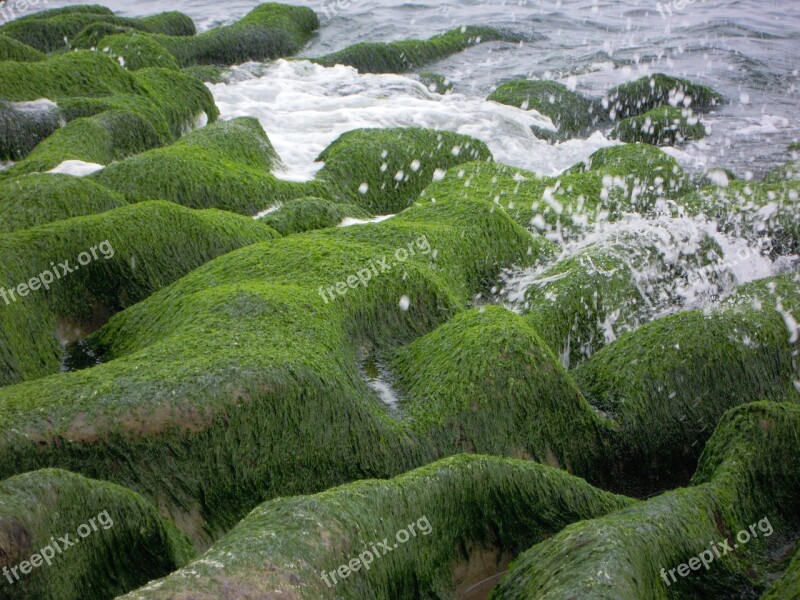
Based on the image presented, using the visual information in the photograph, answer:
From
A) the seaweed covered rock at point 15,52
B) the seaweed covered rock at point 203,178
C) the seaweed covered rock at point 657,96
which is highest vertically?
the seaweed covered rock at point 15,52

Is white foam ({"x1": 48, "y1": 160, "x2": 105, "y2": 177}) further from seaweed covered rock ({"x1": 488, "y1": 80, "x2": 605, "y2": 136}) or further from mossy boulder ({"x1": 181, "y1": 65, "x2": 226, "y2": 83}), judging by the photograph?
seaweed covered rock ({"x1": 488, "y1": 80, "x2": 605, "y2": 136})

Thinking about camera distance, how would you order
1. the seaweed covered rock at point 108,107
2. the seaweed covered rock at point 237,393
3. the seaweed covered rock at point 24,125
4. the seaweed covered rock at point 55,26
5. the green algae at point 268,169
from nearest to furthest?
the seaweed covered rock at point 237,393 < the green algae at point 268,169 < the seaweed covered rock at point 108,107 < the seaweed covered rock at point 24,125 < the seaweed covered rock at point 55,26

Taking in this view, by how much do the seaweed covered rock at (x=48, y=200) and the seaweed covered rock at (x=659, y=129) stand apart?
7974mm

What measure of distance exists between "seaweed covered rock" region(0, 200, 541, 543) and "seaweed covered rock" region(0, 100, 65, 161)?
343cm

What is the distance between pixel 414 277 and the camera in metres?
6.34

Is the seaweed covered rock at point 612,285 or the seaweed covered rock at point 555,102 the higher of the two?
the seaweed covered rock at point 555,102

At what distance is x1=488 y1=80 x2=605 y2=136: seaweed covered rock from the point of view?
13672mm

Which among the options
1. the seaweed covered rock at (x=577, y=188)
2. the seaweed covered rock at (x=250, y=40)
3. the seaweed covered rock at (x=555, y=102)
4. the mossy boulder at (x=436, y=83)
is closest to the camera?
the seaweed covered rock at (x=577, y=188)

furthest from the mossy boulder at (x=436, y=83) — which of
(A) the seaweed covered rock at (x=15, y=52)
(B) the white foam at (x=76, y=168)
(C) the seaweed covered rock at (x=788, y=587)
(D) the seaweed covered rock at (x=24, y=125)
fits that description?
(C) the seaweed covered rock at (x=788, y=587)

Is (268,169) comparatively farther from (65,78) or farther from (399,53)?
(399,53)

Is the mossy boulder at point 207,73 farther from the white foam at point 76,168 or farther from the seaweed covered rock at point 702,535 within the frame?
the seaweed covered rock at point 702,535

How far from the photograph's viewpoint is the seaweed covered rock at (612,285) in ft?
22.1

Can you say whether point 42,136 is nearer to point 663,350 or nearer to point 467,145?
point 467,145

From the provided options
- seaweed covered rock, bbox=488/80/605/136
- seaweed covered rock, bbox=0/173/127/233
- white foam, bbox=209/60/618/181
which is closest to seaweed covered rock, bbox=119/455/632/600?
seaweed covered rock, bbox=0/173/127/233
